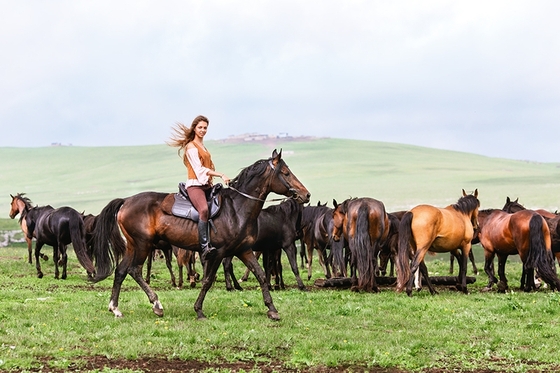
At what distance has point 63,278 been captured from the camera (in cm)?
1856

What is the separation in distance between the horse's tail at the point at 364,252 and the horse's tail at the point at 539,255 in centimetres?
353

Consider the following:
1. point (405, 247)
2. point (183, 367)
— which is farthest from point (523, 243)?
point (183, 367)

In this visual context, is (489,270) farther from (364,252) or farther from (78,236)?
(78,236)

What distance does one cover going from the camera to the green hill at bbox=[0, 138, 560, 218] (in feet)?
277

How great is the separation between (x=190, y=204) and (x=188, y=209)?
0.10 metres

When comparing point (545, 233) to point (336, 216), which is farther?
point (336, 216)

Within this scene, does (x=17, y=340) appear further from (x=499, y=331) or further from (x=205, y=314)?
(x=499, y=331)

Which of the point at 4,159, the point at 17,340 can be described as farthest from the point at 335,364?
the point at 4,159

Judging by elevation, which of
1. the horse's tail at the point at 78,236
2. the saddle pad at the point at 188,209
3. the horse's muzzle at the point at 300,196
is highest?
the horse's muzzle at the point at 300,196

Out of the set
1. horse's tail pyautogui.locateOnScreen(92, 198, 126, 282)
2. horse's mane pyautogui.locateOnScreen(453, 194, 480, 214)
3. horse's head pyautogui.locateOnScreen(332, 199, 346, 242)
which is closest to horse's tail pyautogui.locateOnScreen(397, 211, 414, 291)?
horse's mane pyautogui.locateOnScreen(453, 194, 480, 214)

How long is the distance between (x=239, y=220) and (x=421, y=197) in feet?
231

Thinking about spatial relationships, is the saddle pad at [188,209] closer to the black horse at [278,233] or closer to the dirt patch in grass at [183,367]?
the dirt patch in grass at [183,367]

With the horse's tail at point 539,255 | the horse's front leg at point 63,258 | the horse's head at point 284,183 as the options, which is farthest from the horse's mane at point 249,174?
the horse's front leg at point 63,258

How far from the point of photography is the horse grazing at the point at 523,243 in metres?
14.7
